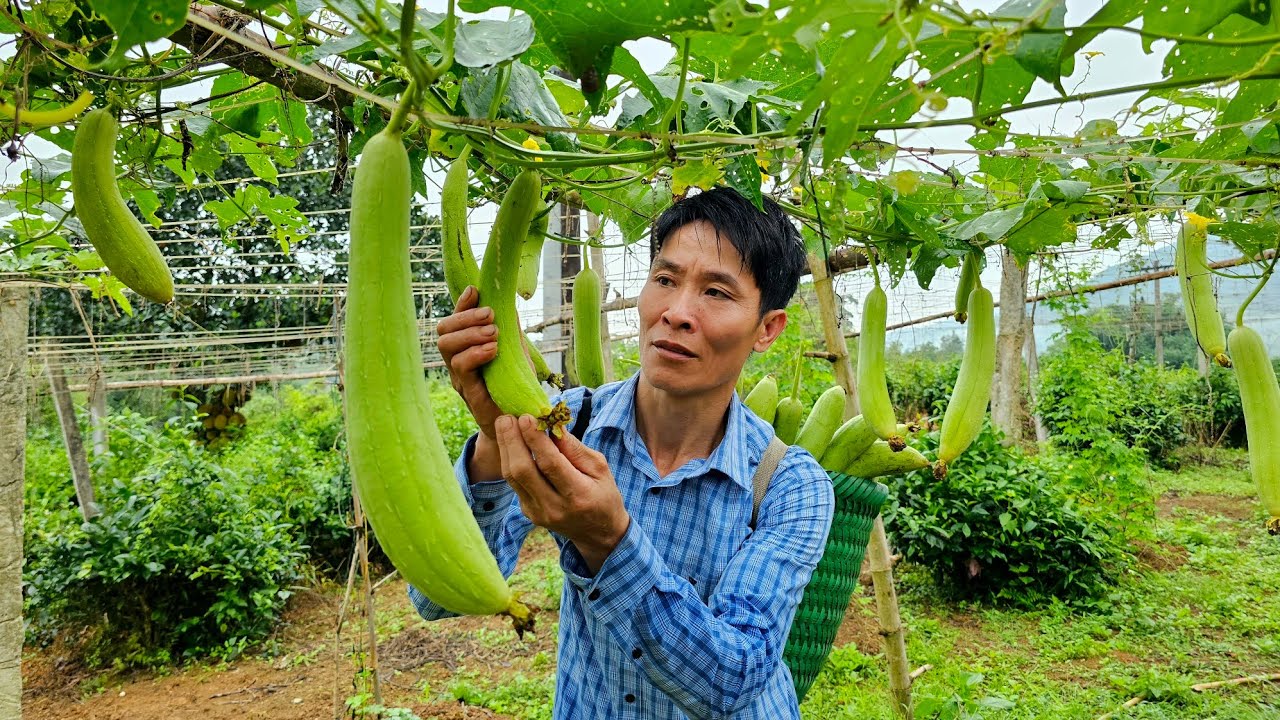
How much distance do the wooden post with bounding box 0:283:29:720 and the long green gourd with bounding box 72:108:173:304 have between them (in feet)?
8.59

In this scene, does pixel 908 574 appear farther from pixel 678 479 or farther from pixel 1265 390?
pixel 678 479

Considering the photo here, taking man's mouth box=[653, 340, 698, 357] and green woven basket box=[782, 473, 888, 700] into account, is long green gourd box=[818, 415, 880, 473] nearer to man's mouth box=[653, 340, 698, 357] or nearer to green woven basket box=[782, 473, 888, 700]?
green woven basket box=[782, 473, 888, 700]

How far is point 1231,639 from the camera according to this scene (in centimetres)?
455

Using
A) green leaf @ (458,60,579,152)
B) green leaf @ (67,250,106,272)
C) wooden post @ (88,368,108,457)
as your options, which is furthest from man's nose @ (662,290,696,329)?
wooden post @ (88,368,108,457)

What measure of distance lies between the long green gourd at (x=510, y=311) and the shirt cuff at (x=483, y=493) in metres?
0.49

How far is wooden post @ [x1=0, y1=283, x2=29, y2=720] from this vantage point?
2896mm

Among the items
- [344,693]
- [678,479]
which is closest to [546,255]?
[344,693]

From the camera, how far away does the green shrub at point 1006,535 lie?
5309 millimetres

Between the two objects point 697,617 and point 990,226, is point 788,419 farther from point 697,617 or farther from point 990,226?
point 697,617

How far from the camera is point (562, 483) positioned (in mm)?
940

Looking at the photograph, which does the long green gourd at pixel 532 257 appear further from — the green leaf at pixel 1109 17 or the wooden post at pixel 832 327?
the wooden post at pixel 832 327

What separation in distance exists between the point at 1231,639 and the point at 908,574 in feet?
6.87

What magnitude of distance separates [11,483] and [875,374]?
3423 millimetres

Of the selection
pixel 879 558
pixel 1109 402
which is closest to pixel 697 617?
pixel 879 558
